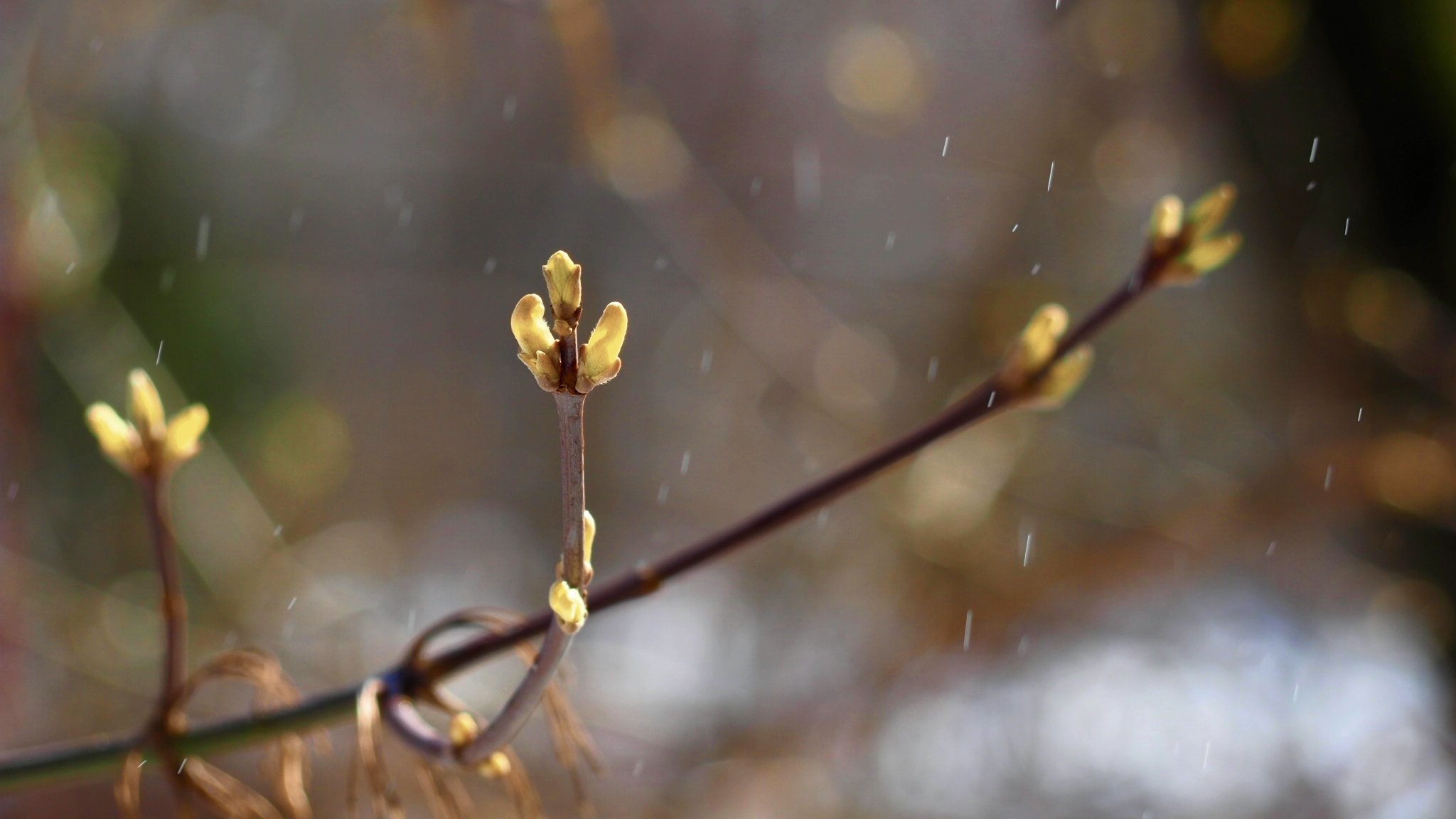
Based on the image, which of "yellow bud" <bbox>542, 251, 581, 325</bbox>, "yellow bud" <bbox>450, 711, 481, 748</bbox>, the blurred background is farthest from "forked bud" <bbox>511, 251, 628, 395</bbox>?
the blurred background

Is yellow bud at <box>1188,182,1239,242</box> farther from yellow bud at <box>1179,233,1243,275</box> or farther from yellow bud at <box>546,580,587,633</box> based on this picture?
yellow bud at <box>546,580,587,633</box>

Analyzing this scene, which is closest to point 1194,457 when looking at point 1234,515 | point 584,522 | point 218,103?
point 1234,515

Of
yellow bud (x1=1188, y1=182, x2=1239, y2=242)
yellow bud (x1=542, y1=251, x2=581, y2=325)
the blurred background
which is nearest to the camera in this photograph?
yellow bud (x1=542, y1=251, x2=581, y2=325)

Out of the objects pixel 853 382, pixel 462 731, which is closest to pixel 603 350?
pixel 462 731

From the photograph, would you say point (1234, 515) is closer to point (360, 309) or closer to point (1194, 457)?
point (1194, 457)

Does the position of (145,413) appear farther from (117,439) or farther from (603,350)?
(603,350)

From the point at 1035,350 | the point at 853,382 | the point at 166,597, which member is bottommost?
the point at 853,382
